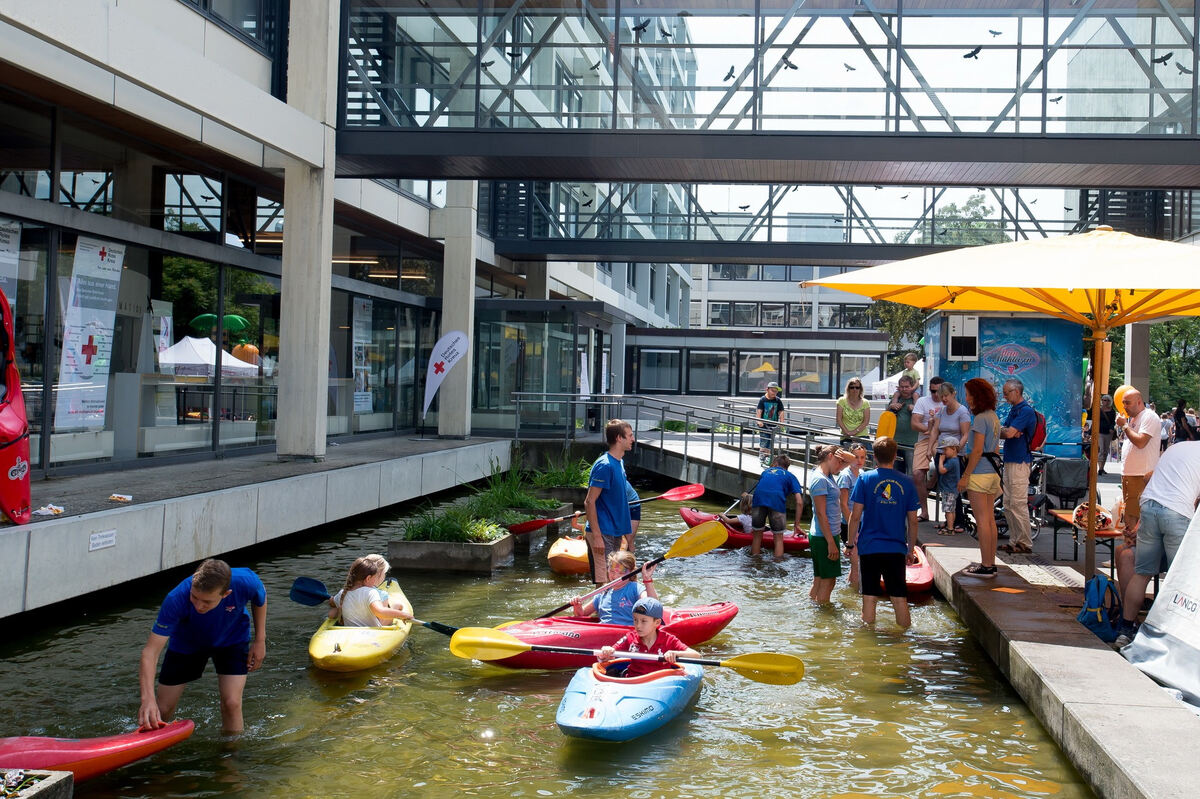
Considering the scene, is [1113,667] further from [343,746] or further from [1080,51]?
[1080,51]

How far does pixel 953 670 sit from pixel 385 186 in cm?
1544

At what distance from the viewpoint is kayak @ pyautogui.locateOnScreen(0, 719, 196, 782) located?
18.4ft

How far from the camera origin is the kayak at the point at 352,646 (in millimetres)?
8094

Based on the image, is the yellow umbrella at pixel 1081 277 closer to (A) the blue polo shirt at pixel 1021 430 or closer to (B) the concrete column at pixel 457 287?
(A) the blue polo shirt at pixel 1021 430

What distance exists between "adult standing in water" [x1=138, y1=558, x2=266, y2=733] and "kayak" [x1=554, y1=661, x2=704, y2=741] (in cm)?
191

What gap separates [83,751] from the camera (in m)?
5.81

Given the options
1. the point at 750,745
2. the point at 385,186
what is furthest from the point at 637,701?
the point at 385,186

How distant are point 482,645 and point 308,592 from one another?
1.54 m

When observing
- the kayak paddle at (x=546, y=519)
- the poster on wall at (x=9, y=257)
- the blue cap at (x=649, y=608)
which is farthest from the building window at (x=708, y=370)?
the blue cap at (x=649, y=608)

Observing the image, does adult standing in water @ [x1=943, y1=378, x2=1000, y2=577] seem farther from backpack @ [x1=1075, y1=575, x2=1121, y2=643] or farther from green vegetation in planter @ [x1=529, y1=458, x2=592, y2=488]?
green vegetation in planter @ [x1=529, y1=458, x2=592, y2=488]

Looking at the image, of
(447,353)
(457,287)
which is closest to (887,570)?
(447,353)

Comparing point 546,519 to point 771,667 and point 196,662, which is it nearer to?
point 771,667

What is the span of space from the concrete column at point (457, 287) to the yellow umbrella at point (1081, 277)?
45.8ft

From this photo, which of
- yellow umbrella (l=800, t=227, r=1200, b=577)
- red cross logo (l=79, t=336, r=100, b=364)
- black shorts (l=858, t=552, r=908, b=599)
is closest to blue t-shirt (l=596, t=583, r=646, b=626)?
black shorts (l=858, t=552, r=908, b=599)
